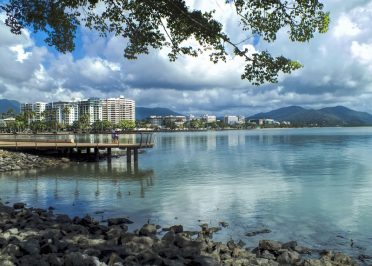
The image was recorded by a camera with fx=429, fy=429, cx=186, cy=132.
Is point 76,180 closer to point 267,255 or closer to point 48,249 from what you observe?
point 48,249

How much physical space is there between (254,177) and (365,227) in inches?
628

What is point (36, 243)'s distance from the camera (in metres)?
10.8

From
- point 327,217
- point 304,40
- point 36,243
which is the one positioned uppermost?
point 304,40

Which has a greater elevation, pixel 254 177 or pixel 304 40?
pixel 304 40

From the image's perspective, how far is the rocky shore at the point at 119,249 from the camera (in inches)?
381

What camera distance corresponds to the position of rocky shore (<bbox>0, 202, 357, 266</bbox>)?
9680mm

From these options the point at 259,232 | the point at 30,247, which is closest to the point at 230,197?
the point at 259,232

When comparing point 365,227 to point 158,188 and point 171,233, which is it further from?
point 158,188

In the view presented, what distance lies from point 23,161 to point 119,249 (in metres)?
32.8

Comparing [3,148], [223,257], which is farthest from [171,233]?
[3,148]

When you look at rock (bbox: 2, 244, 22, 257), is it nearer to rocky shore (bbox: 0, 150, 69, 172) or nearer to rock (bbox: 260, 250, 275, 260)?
rock (bbox: 260, 250, 275, 260)

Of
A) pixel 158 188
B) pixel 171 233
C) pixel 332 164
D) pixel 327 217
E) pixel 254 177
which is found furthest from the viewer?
pixel 332 164

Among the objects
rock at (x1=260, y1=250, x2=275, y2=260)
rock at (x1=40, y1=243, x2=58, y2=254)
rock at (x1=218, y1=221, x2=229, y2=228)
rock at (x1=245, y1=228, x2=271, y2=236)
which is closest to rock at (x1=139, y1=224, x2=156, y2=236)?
rock at (x1=218, y1=221, x2=229, y2=228)

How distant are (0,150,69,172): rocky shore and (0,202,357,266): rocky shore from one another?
78.7 ft
